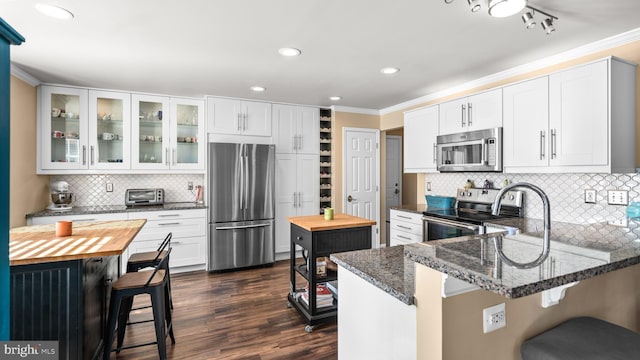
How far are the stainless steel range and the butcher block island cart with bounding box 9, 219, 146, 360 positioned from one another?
9.10 feet

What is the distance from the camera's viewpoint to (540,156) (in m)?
2.70

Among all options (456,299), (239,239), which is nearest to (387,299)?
(456,299)

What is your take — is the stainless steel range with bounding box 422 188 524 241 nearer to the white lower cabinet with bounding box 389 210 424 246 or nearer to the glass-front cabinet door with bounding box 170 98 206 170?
the white lower cabinet with bounding box 389 210 424 246

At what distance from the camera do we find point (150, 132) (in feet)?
13.8

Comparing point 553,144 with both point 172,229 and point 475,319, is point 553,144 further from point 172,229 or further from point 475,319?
point 172,229

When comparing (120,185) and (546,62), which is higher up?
(546,62)

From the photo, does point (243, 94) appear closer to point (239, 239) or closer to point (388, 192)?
point (239, 239)

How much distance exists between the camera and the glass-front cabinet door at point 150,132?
13.4 feet

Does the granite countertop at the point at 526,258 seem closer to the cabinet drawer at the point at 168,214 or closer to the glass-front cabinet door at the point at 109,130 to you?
the cabinet drawer at the point at 168,214

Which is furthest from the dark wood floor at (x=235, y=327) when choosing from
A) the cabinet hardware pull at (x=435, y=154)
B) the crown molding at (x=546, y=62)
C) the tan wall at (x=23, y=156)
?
the crown molding at (x=546, y=62)

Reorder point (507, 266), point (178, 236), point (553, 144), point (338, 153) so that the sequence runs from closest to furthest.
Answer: point (507, 266) → point (553, 144) → point (178, 236) → point (338, 153)

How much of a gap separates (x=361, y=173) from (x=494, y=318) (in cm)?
406

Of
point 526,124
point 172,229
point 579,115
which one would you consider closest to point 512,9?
point 579,115

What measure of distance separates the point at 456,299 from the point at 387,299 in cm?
36
